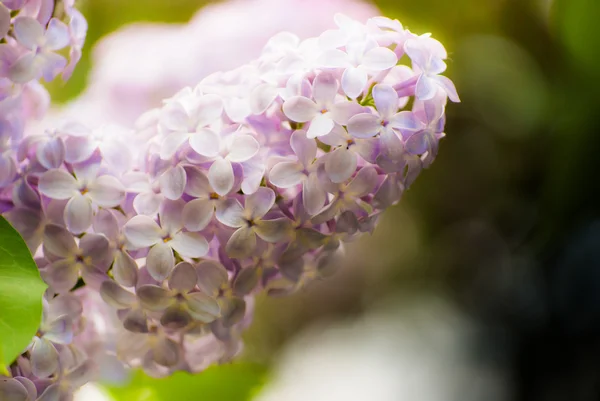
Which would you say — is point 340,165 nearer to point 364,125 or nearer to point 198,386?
point 364,125

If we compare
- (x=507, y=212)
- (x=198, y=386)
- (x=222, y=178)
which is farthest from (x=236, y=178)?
(x=507, y=212)

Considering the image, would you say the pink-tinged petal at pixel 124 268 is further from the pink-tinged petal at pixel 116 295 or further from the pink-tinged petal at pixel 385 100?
the pink-tinged petal at pixel 385 100

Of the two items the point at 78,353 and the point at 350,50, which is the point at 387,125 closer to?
the point at 350,50

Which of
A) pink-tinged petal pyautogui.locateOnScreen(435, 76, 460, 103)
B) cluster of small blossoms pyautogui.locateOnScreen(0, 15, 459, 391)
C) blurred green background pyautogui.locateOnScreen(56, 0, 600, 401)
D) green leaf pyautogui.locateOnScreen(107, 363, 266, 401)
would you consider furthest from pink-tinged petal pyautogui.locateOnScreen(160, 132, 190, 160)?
blurred green background pyautogui.locateOnScreen(56, 0, 600, 401)

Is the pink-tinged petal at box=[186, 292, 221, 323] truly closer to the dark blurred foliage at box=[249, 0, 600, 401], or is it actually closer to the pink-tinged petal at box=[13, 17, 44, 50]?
the pink-tinged petal at box=[13, 17, 44, 50]

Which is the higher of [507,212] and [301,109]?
[301,109]

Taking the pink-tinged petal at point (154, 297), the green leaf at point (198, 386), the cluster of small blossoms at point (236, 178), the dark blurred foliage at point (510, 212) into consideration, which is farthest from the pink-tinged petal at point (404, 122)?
the dark blurred foliage at point (510, 212)

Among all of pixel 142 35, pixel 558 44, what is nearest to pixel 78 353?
pixel 142 35
